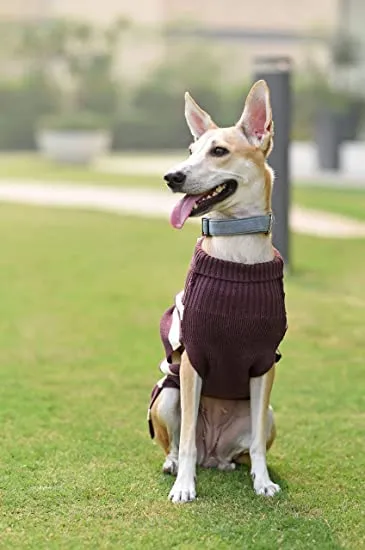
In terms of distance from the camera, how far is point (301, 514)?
3.15m

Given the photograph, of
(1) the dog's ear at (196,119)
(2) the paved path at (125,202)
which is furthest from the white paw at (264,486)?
(2) the paved path at (125,202)

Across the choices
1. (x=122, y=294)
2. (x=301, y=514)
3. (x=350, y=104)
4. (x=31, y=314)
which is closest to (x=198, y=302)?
(x=301, y=514)

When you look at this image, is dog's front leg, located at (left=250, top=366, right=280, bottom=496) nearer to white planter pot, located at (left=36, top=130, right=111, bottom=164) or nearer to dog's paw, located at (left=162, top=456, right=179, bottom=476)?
dog's paw, located at (left=162, top=456, right=179, bottom=476)

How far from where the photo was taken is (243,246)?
316 cm

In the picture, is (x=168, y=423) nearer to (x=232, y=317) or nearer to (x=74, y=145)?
(x=232, y=317)

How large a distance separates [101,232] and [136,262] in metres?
1.72

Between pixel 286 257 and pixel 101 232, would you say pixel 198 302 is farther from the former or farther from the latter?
pixel 101 232

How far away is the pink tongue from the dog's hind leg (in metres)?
0.65

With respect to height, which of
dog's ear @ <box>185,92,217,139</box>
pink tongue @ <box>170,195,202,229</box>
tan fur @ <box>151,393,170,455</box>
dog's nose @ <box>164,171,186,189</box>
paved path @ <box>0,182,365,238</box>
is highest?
dog's ear @ <box>185,92,217,139</box>

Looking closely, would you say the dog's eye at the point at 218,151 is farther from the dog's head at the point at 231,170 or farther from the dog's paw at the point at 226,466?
the dog's paw at the point at 226,466

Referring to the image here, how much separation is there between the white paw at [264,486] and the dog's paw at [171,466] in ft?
0.92

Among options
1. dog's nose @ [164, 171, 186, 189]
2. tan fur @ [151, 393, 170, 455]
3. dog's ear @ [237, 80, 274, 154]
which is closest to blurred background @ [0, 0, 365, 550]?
tan fur @ [151, 393, 170, 455]

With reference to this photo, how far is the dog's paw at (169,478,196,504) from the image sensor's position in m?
3.21

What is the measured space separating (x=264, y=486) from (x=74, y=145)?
15.8 m
